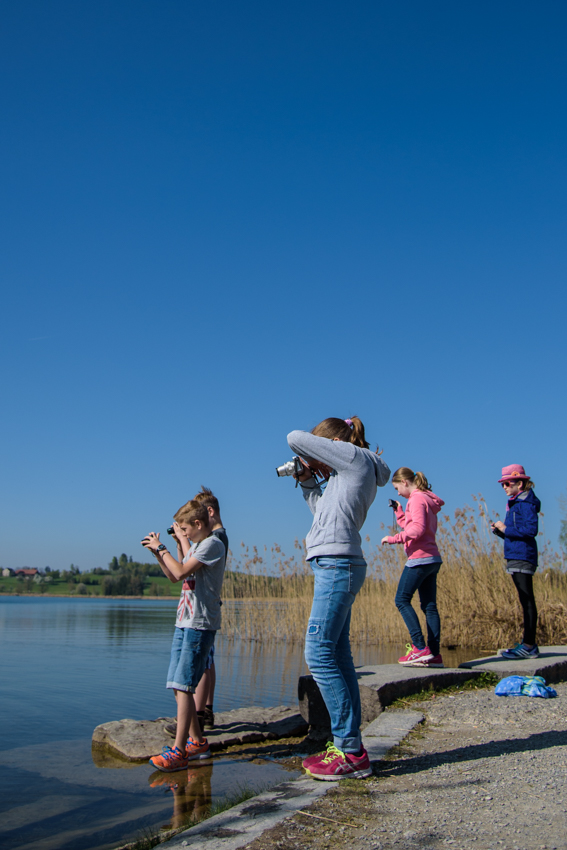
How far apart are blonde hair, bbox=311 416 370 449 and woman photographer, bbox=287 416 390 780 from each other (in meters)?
0.09

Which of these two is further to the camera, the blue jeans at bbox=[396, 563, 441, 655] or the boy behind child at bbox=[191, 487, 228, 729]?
the blue jeans at bbox=[396, 563, 441, 655]

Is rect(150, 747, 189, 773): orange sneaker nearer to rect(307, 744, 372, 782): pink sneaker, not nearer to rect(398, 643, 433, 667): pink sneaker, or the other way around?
rect(307, 744, 372, 782): pink sneaker

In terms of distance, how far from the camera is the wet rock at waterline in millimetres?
4046

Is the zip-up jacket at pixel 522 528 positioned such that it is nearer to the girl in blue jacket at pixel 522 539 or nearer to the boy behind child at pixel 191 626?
the girl in blue jacket at pixel 522 539

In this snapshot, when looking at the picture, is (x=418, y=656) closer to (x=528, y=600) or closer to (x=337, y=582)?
(x=528, y=600)

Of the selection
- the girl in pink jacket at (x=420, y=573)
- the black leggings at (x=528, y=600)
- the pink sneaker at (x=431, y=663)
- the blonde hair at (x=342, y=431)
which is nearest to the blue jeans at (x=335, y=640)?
the blonde hair at (x=342, y=431)

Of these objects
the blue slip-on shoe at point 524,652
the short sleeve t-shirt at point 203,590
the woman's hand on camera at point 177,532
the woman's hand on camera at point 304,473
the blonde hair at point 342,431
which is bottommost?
the blue slip-on shoe at point 524,652

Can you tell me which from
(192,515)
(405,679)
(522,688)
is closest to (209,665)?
(192,515)

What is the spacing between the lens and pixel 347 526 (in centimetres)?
300

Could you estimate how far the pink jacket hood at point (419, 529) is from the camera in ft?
18.1

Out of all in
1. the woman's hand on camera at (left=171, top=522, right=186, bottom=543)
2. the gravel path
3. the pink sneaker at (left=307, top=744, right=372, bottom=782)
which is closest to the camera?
the gravel path

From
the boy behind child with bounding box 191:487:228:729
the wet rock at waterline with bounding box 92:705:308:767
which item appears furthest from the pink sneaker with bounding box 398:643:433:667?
the boy behind child with bounding box 191:487:228:729

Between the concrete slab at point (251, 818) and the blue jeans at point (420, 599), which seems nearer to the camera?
the concrete slab at point (251, 818)

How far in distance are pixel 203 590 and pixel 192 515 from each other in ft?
1.57
